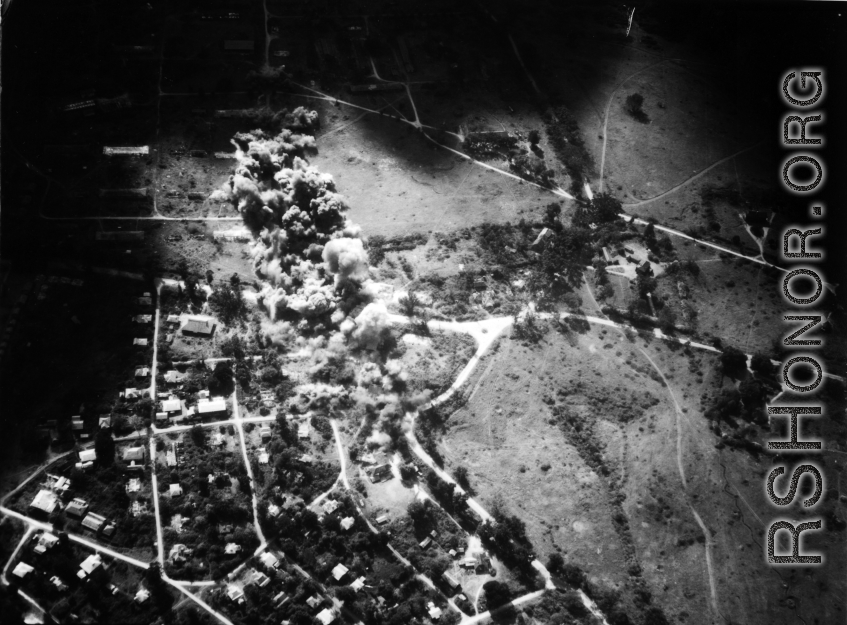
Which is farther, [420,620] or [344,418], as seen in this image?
[344,418]

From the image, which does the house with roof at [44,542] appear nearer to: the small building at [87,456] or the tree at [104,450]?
the small building at [87,456]

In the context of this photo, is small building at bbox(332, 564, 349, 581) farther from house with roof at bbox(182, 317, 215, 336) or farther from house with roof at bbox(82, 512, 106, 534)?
house with roof at bbox(182, 317, 215, 336)

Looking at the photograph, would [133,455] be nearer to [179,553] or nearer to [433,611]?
[179,553]

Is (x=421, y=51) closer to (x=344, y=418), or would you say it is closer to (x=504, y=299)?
(x=504, y=299)

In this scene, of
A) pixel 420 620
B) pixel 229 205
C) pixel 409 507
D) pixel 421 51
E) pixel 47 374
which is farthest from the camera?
pixel 421 51

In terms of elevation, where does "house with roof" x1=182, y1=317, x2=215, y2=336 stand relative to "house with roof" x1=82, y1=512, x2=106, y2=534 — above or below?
above

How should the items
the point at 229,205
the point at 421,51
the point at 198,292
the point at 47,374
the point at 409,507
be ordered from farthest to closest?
the point at 421,51 → the point at 229,205 → the point at 198,292 → the point at 47,374 → the point at 409,507

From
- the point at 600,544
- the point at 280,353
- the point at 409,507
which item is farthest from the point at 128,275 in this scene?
the point at 600,544

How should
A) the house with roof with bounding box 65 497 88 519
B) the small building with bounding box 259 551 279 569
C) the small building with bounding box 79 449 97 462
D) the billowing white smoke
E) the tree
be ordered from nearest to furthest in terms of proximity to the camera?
the small building with bounding box 259 551 279 569
the house with roof with bounding box 65 497 88 519
the small building with bounding box 79 449 97 462
the tree
the billowing white smoke

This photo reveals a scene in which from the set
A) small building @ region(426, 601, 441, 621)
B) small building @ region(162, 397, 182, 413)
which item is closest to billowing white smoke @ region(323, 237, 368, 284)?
small building @ region(162, 397, 182, 413)
